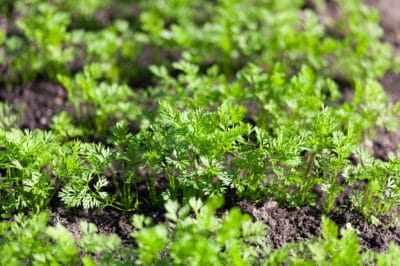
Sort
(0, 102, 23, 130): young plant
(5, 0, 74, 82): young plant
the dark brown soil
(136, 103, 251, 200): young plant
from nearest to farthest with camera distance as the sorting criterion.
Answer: (136, 103, 251, 200): young plant → (0, 102, 23, 130): young plant → the dark brown soil → (5, 0, 74, 82): young plant

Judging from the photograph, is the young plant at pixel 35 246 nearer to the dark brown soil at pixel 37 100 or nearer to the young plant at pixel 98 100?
the young plant at pixel 98 100

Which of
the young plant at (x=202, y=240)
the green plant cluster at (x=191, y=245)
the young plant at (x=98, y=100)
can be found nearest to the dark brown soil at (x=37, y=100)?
the young plant at (x=98, y=100)

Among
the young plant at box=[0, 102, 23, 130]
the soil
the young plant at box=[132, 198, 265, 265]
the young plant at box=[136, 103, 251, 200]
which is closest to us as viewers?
the young plant at box=[132, 198, 265, 265]

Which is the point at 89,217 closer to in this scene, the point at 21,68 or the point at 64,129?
the point at 64,129

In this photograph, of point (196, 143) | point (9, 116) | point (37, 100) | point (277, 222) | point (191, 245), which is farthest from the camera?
point (37, 100)

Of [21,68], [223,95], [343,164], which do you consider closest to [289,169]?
[343,164]

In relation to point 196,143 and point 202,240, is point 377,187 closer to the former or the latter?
point 196,143

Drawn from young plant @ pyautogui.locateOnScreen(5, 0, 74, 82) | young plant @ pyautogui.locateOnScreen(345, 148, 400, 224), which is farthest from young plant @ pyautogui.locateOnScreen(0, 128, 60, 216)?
young plant @ pyautogui.locateOnScreen(345, 148, 400, 224)

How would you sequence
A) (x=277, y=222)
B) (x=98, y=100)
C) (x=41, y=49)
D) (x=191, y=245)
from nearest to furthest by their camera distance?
(x=191, y=245) → (x=277, y=222) → (x=98, y=100) → (x=41, y=49)

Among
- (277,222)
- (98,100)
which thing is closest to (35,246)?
(98,100)

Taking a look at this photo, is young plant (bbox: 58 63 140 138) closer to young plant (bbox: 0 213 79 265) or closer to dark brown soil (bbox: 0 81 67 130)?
dark brown soil (bbox: 0 81 67 130)

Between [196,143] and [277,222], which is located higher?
[196,143]
